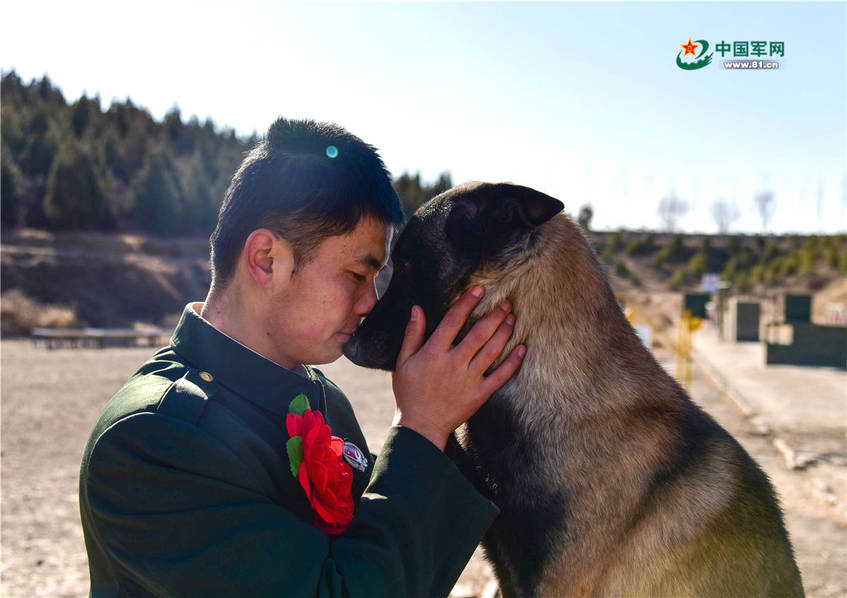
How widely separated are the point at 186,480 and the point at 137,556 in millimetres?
191

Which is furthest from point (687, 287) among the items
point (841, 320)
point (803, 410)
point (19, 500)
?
point (19, 500)

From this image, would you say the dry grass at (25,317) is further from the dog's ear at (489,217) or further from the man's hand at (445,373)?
the man's hand at (445,373)

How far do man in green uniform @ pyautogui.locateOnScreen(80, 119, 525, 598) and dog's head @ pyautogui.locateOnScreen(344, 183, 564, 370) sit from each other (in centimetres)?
12

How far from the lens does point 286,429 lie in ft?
6.31

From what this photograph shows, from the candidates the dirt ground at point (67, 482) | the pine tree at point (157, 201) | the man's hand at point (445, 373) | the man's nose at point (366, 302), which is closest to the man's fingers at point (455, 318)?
the man's hand at point (445, 373)

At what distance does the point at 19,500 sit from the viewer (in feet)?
26.6

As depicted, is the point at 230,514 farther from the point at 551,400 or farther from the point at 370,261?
the point at 551,400

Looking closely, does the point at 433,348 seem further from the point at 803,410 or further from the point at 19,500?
→ the point at 803,410

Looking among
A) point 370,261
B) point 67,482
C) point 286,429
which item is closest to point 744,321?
point 67,482

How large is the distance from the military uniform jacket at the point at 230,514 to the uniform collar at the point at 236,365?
8 centimetres

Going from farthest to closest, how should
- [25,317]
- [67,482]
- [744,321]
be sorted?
[25,317] → [744,321] → [67,482]

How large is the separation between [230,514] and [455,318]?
85 centimetres

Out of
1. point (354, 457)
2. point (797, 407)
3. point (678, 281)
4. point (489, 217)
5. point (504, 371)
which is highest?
point (489, 217)

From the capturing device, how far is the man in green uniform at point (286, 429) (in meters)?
1.50
